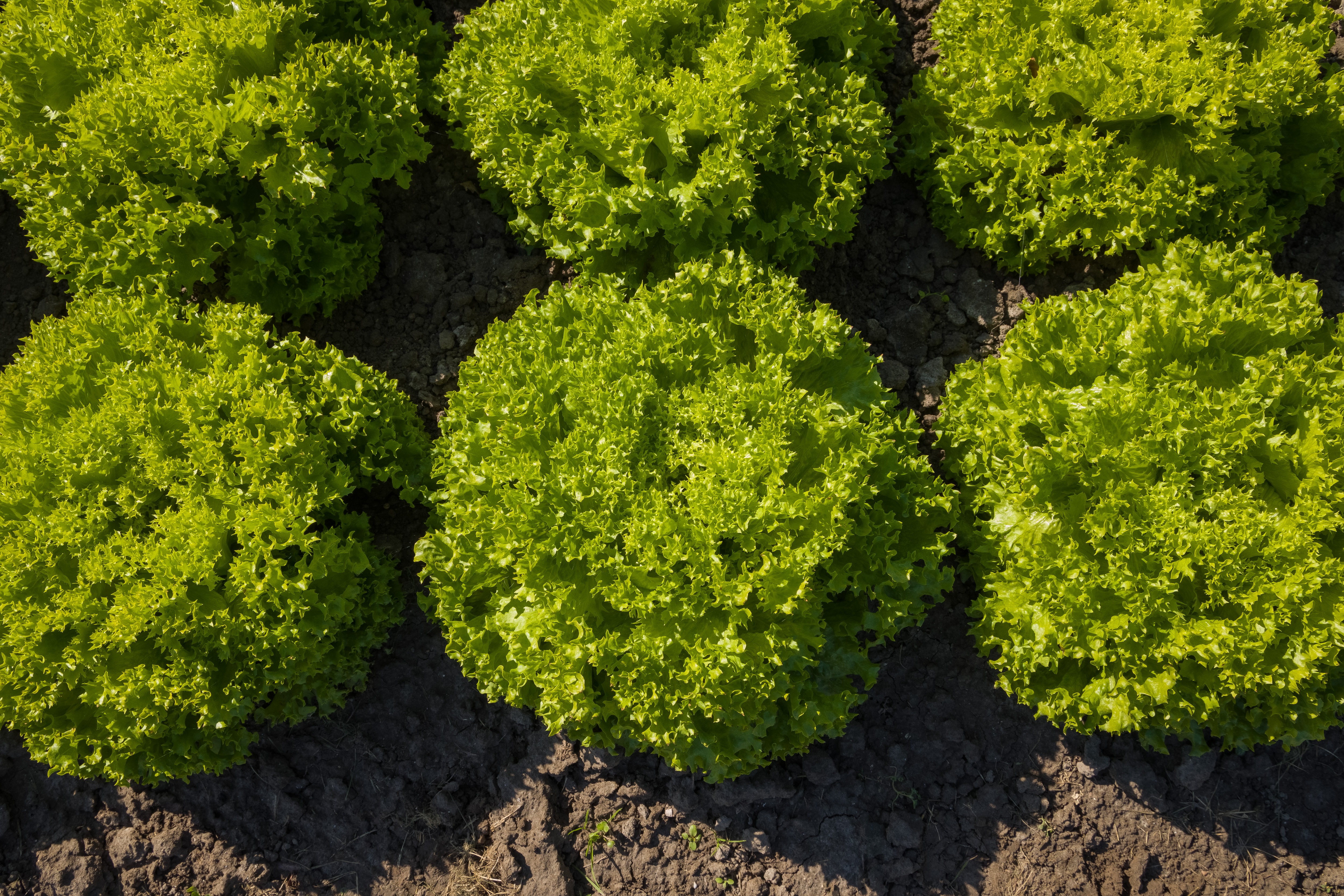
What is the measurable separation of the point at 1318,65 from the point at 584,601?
203 inches

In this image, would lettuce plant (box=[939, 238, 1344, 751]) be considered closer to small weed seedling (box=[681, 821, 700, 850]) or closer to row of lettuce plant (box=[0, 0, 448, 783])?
small weed seedling (box=[681, 821, 700, 850])

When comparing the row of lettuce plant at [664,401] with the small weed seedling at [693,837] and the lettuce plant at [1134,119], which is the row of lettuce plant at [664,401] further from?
the small weed seedling at [693,837]

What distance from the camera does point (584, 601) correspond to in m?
3.90

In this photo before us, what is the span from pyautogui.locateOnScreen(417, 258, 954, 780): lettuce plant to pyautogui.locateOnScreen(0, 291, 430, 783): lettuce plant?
679 millimetres

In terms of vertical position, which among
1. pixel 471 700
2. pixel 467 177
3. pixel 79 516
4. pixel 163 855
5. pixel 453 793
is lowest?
pixel 163 855

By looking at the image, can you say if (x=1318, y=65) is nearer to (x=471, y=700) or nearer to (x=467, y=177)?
(x=467, y=177)

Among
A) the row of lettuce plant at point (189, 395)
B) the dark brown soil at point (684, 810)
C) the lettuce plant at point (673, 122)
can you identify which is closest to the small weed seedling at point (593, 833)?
the dark brown soil at point (684, 810)

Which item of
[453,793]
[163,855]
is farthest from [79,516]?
[453,793]

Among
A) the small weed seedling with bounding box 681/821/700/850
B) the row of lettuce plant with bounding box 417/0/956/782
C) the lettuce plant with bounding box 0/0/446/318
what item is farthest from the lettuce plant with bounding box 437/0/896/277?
the small weed seedling with bounding box 681/821/700/850

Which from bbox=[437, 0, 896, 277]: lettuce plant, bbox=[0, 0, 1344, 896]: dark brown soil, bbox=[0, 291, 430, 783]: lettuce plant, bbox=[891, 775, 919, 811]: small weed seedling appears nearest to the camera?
bbox=[0, 291, 430, 783]: lettuce plant

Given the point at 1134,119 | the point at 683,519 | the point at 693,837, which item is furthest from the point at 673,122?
the point at 693,837

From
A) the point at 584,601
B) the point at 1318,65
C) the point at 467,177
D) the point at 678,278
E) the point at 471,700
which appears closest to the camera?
the point at 584,601

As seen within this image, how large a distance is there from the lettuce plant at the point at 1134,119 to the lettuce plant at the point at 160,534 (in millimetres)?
3942

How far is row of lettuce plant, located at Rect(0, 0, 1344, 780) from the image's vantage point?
Result: 3.85 meters
